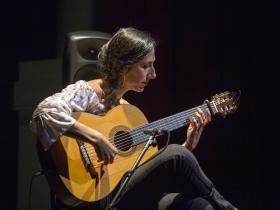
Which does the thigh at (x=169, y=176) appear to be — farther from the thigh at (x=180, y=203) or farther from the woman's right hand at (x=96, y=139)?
the woman's right hand at (x=96, y=139)

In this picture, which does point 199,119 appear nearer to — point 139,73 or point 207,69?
point 139,73

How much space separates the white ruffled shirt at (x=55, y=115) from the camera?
1647 millimetres

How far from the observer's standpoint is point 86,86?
192cm

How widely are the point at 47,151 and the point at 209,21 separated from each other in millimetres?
1732

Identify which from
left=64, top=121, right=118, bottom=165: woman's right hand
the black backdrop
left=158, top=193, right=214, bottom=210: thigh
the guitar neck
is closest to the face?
the guitar neck

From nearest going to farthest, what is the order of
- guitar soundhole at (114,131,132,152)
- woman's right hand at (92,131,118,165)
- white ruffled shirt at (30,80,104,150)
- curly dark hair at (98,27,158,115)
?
white ruffled shirt at (30,80,104,150), woman's right hand at (92,131,118,165), guitar soundhole at (114,131,132,152), curly dark hair at (98,27,158,115)

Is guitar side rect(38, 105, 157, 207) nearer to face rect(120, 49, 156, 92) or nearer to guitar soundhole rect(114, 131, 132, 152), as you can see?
guitar soundhole rect(114, 131, 132, 152)

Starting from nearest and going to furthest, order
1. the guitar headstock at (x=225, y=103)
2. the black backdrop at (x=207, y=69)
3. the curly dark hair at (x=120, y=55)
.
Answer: the curly dark hair at (x=120, y=55), the guitar headstock at (x=225, y=103), the black backdrop at (x=207, y=69)

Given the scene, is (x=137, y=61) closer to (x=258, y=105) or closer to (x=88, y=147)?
(x=88, y=147)

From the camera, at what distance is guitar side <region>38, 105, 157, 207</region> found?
65.3 inches

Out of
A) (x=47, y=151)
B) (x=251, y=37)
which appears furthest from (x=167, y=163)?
(x=251, y=37)

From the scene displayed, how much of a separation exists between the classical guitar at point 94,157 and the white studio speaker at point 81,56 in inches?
17.7

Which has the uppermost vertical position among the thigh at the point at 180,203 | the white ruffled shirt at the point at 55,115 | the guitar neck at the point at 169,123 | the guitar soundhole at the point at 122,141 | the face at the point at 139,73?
the face at the point at 139,73

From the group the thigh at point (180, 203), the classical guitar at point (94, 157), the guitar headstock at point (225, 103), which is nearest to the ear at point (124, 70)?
the classical guitar at point (94, 157)
